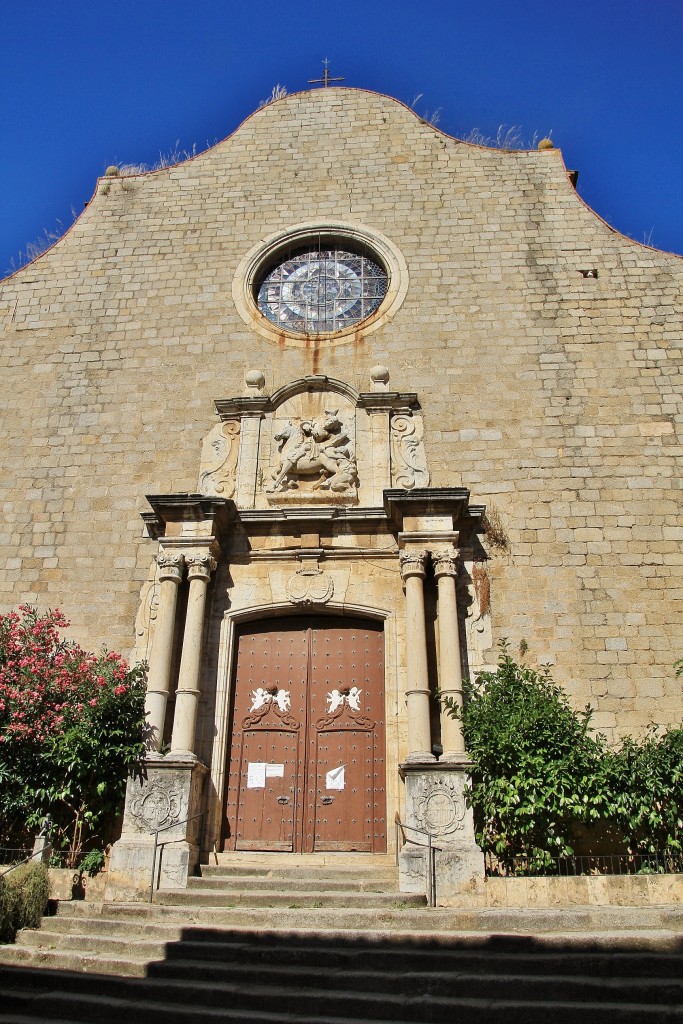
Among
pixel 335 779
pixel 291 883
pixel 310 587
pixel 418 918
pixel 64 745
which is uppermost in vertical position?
pixel 310 587

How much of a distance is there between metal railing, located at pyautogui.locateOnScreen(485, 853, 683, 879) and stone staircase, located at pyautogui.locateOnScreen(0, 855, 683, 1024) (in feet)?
4.28

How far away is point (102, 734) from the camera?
783 cm

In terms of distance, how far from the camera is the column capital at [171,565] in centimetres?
880

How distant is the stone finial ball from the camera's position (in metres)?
10.2

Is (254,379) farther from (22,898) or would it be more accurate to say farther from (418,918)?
(418,918)

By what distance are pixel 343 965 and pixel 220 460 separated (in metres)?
6.04

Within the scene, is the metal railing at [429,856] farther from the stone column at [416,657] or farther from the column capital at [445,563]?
the column capital at [445,563]

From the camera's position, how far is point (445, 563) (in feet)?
28.2

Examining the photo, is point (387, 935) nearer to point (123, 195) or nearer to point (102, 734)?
point (102, 734)

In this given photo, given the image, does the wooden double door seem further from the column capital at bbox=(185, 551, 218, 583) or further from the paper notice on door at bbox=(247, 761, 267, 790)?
the column capital at bbox=(185, 551, 218, 583)

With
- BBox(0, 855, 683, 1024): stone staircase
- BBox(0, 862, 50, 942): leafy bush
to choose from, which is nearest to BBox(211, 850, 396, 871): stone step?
BBox(0, 855, 683, 1024): stone staircase

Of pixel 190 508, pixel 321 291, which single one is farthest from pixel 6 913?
pixel 321 291

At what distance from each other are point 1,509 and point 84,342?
2.55 metres

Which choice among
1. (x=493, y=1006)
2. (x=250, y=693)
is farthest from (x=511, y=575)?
(x=493, y=1006)
